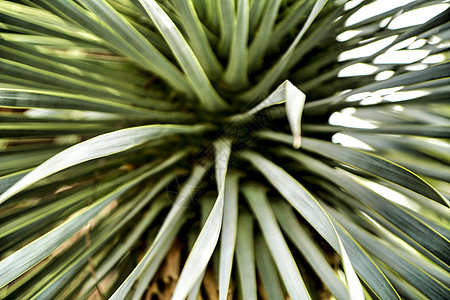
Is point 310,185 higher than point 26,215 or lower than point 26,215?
lower

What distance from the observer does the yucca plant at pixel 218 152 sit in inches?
19.6

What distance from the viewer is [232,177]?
2.11ft

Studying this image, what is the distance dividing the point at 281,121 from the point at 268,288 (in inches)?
12.4

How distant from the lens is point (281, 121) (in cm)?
72

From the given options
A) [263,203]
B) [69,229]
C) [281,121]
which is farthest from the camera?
[281,121]

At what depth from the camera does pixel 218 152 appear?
0.61 m

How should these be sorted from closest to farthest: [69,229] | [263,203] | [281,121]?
[69,229] → [263,203] → [281,121]

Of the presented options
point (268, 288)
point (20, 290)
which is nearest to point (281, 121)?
point (268, 288)

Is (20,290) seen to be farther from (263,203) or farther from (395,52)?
(395,52)

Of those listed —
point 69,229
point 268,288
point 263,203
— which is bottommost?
point 268,288

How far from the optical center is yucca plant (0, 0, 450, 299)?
0.50 metres

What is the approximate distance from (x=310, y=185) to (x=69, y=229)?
0.42m

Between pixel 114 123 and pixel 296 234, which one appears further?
pixel 114 123

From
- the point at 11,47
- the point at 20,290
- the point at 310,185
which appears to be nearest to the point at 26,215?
the point at 20,290
